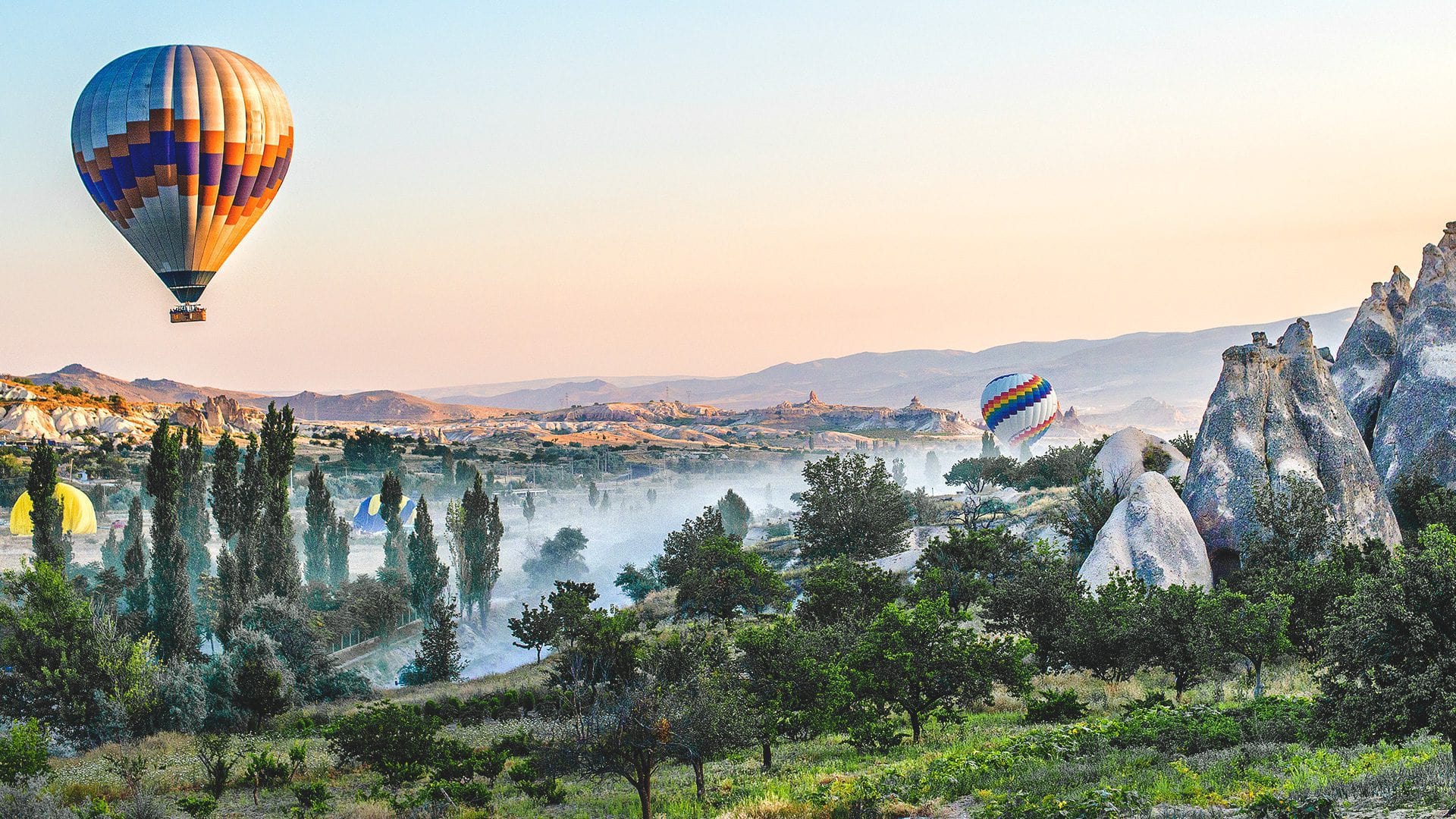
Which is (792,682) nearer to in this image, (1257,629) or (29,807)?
(1257,629)

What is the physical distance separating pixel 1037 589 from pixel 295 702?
1069 inches

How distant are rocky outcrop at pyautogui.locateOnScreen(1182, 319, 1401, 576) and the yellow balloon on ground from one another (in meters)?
69.6

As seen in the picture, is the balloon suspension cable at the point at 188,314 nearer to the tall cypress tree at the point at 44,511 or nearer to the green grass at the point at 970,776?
the tall cypress tree at the point at 44,511

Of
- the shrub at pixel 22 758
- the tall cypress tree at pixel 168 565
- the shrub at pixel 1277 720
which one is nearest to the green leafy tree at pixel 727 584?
the tall cypress tree at pixel 168 565

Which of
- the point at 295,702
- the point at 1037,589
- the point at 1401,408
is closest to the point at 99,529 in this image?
the point at 295,702

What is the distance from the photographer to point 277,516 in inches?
2124

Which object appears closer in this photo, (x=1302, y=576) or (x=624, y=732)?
(x=624, y=732)

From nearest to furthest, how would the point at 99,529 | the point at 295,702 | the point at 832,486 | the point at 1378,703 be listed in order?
the point at 1378,703
the point at 295,702
the point at 832,486
the point at 99,529

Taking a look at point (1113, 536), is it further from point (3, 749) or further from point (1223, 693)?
point (3, 749)

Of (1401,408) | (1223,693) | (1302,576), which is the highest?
(1401,408)

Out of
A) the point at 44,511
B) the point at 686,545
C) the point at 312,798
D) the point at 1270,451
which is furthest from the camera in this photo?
the point at 686,545

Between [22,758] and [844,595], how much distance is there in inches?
896

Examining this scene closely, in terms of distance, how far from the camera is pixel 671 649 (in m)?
27.7

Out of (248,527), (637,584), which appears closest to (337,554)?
(637,584)
